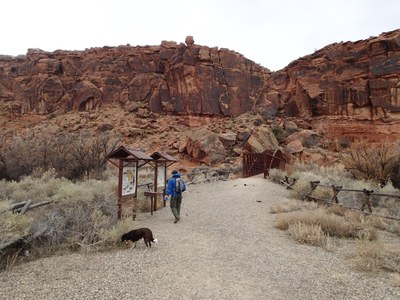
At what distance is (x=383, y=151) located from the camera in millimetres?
14773

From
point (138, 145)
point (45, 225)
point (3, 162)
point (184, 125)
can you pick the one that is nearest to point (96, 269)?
point (45, 225)

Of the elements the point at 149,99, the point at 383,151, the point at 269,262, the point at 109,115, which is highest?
the point at 149,99

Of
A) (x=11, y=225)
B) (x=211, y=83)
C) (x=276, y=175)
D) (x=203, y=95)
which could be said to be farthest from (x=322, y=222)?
(x=211, y=83)

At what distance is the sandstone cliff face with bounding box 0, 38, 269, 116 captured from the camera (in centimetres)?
4709

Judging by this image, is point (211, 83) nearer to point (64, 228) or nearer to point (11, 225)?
point (64, 228)

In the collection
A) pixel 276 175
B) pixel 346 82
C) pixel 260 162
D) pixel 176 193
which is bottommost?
pixel 276 175

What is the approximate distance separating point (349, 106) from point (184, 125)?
23436 millimetres

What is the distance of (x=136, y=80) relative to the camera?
5066 centimetres

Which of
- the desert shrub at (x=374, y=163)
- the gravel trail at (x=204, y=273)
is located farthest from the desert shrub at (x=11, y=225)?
the desert shrub at (x=374, y=163)

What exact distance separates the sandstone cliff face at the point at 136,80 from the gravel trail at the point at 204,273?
40661 millimetres

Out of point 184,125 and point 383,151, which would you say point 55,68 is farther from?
point 383,151

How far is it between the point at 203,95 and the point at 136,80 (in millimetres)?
12468

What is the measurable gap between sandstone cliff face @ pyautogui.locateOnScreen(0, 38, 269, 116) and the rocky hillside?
171 millimetres

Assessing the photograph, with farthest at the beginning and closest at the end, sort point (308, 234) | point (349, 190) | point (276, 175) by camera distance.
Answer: point (276, 175), point (349, 190), point (308, 234)
